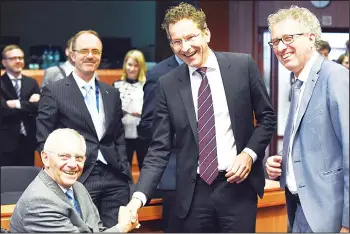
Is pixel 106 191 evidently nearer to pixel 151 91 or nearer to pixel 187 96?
pixel 151 91

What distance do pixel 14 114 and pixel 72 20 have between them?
4149 mm

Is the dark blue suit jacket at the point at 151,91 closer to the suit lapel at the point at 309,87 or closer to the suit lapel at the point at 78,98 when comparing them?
the suit lapel at the point at 78,98

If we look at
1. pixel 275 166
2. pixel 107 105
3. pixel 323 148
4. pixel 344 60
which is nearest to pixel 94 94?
pixel 107 105

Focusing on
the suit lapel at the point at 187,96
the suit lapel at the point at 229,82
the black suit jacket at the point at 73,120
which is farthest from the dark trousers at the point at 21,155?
the suit lapel at the point at 229,82

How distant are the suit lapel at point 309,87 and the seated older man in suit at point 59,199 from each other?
74 centimetres

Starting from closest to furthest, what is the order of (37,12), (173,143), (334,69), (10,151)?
(334,69)
(173,143)
(10,151)
(37,12)

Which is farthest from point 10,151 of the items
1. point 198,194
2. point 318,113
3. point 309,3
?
point 309,3

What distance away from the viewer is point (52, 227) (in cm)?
224

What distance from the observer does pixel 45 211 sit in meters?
2.24

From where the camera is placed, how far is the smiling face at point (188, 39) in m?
A: 2.46

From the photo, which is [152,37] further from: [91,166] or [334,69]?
[334,69]

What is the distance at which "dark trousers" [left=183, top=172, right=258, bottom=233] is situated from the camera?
2539 mm

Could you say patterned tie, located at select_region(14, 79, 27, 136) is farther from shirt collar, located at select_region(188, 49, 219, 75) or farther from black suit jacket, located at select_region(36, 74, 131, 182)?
shirt collar, located at select_region(188, 49, 219, 75)

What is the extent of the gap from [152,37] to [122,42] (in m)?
0.58
